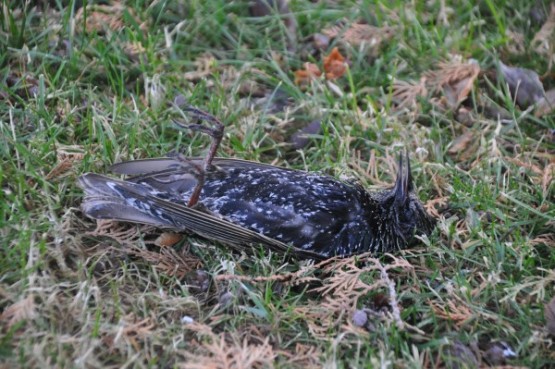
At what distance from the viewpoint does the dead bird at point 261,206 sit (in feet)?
12.7

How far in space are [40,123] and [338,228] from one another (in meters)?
1.84

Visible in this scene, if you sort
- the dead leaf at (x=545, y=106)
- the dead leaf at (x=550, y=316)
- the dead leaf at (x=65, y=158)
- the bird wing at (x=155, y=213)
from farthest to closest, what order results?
1. the dead leaf at (x=545, y=106)
2. the dead leaf at (x=65, y=158)
3. the bird wing at (x=155, y=213)
4. the dead leaf at (x=550, y=316)

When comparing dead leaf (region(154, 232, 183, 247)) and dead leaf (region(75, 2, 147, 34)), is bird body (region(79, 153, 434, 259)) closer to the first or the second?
dead leaf (region(154, 232, 183, 247))

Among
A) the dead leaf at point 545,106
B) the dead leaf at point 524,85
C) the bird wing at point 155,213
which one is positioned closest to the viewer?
the bird wing at point 155,213

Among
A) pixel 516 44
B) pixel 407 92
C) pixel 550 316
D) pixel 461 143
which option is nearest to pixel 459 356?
pixel 550 316

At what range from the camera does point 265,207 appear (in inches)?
156

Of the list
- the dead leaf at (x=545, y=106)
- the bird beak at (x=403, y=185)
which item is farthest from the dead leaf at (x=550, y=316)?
the dead leaf at (x=545, y=106)

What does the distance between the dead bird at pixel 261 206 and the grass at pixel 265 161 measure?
126 millimetres

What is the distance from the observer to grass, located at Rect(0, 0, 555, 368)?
340 cm

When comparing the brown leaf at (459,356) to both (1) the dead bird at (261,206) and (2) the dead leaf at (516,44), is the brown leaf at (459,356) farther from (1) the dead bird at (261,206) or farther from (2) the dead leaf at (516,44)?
(2) the dead leaf at (516,44)

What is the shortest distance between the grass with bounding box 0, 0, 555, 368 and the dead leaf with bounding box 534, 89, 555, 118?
0.24 feet

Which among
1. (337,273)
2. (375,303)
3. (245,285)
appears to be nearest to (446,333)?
(375,303)

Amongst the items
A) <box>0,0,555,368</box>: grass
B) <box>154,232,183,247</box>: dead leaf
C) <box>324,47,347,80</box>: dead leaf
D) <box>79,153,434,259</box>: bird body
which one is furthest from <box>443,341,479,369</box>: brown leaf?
<box>324,47,347,80</box>: dead leaf

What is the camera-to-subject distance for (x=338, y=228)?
13.1 ft
